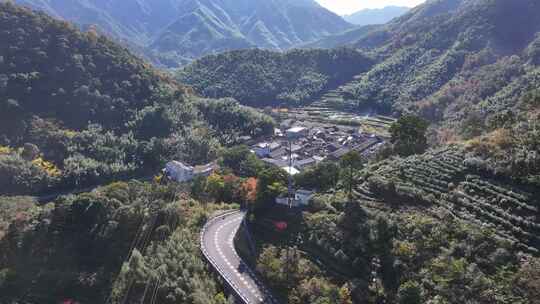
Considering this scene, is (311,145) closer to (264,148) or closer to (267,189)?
(264,148)

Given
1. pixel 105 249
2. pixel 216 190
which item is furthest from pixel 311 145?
pixel 105 249

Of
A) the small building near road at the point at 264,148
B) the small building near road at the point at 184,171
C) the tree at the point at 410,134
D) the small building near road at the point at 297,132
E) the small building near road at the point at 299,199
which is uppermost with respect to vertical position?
the tree at the point at 410,134

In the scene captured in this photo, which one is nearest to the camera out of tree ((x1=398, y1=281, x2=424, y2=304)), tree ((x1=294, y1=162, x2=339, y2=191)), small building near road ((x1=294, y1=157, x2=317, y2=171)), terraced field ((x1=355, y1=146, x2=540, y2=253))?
tree ((x1=398, y1=281, x2=424, y2=304))

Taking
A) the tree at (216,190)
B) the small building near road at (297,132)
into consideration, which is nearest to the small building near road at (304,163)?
the small building near road at (297,132)

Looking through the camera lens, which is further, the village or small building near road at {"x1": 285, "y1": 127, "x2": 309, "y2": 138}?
small building near road at {"x1": 285, "y1": 127, "x2": 309, "y2": 138}

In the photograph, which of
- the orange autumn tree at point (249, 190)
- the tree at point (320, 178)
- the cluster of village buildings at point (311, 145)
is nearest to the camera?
the orange autumn tree at point (249, 190)

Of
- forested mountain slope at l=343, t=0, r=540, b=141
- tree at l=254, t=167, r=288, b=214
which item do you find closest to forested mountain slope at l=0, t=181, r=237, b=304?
tree at l=254, t=167, r=288, b=214

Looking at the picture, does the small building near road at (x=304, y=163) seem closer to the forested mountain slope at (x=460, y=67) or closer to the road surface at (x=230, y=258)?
the road surface at (x=230, y=258)

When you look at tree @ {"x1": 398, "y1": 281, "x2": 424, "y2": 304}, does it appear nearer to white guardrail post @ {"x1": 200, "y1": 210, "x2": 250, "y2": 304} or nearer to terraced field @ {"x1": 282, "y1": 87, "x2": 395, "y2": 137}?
white guardrail post @ {"x1": 200, "y1": 210, "x2": 250, "y2": 304}
